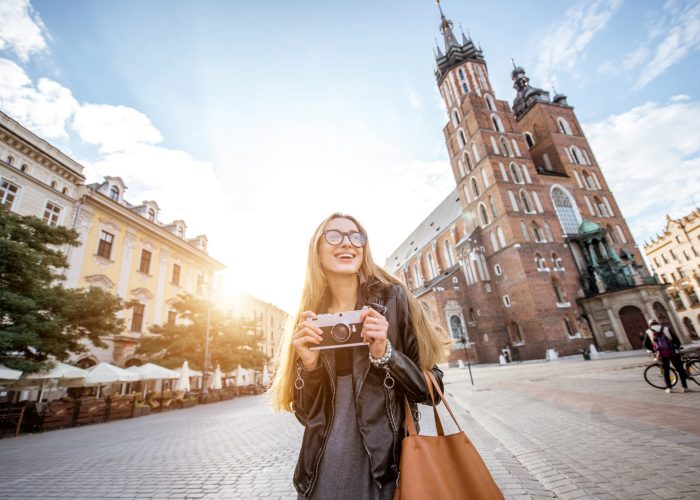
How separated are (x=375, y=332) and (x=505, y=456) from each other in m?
4.09

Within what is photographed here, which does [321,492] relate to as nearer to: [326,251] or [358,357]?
[358,357]

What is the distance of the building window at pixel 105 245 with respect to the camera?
1905cm

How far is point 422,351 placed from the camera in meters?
Result: 1.61

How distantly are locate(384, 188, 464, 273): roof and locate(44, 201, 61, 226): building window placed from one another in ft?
110

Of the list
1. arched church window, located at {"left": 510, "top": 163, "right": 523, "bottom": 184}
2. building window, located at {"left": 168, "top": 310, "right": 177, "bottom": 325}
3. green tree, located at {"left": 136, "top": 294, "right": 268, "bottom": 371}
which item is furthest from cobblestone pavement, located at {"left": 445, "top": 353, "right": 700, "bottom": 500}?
arched church window, located at {"left": 510, "top": 163, "right": 523, "bottom": 184}

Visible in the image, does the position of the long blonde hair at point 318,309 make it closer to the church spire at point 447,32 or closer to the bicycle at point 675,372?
the bicycle at point 675,372

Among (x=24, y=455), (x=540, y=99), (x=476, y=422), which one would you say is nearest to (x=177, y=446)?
(x=24, y=455)

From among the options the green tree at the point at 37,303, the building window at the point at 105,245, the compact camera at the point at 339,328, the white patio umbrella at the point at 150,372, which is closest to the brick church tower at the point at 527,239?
the white patio umbrella at the point at 150,372

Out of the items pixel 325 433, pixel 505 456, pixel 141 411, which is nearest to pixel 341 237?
pixel 325 433

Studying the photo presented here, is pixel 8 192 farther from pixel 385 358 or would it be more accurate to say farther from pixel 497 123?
pixel 497 123

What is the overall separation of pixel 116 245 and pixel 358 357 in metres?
23.4

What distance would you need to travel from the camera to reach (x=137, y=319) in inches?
799

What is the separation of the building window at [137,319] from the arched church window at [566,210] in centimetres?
3763

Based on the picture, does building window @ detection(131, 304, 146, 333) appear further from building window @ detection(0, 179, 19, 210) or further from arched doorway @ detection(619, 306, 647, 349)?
arched doorway @ detection(619, 306, 647, 349)
